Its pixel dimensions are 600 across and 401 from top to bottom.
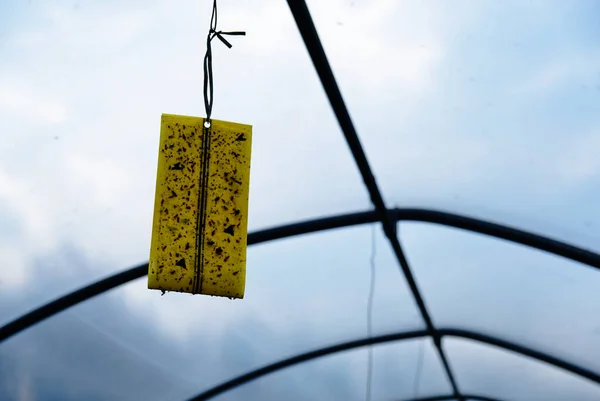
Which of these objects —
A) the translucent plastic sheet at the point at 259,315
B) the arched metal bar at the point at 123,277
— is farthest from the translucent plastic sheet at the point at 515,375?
the arched metal bar at the point at 123,277

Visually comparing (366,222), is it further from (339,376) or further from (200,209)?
(339,376)

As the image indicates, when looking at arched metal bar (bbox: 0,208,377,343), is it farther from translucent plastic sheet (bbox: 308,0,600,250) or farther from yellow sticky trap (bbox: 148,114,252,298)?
yellow sticky trap (bbox: 148,114,252,298)

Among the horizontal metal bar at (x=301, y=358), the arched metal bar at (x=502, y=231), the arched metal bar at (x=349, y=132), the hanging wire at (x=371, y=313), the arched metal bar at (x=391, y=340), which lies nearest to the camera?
the arched metal bar at (x=349, y=132)

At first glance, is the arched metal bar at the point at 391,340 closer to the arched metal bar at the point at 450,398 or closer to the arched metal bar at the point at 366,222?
the arched metal bar at the point at 450,398

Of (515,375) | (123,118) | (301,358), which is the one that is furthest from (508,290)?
(123,118)

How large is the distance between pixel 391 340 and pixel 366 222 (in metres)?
2.30

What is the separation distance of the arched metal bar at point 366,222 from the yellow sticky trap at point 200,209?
2.30m

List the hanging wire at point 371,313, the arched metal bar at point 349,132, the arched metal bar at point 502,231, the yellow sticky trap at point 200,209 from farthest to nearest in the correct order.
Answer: the hanging wire at point 371,313, the arched metal bar at point 502,231, the arched metal bar at point 349,132, the yellow sticky trap at point 200,209

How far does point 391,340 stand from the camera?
655 cm

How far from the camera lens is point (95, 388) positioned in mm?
5910

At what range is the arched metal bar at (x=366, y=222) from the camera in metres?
4.48

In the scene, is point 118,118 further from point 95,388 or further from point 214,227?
point 95,388

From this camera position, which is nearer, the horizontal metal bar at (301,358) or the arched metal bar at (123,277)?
the arched metal bar at (123,277)

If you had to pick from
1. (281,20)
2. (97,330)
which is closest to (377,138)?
(281,20)
